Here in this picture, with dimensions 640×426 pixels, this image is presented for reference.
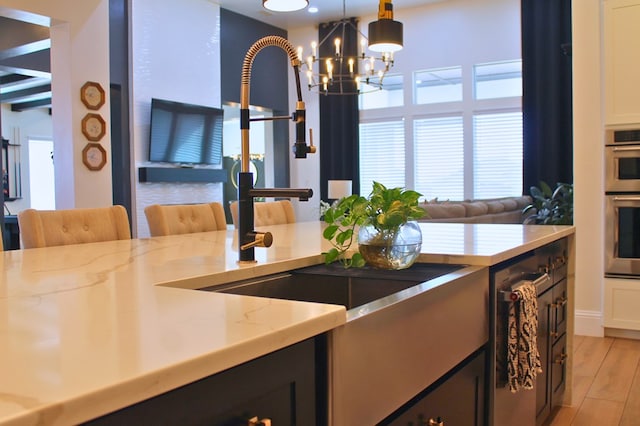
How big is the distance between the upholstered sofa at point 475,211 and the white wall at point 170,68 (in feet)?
10.7

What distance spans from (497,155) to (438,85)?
1339 mm

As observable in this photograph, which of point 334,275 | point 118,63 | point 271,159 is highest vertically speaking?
point 118,63

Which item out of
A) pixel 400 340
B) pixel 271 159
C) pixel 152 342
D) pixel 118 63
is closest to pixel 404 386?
pixel 400 340

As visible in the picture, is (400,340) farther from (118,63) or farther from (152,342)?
(118,63)

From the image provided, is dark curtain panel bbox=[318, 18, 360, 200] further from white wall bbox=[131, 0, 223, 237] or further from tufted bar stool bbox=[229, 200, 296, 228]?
tufted bar stool bbox=[229, 200, 296, 228]

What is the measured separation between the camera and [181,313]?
90cm

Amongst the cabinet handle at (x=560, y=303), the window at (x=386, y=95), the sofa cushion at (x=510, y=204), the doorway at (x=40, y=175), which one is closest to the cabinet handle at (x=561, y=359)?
the cabinet handle at (x=560, y=303)

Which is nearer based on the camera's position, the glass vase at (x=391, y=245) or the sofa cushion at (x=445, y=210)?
the glass vase at (x=391, y=245)

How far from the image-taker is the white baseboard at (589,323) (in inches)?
168

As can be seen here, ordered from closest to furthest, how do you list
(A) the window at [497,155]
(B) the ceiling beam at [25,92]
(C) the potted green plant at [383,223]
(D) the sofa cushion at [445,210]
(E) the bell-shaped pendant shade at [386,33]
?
(C) the potted green plant at [383,223] < (E) the bell-shaped pendant shade at [386,33] < (D) the sofa cushion at [445,210] < (A) the window at [497,155] < (B) the ceiling beam at [25,92]

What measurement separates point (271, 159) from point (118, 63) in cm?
313

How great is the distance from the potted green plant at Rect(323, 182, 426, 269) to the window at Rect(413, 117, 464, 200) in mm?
6547

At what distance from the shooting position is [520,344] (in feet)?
6.03

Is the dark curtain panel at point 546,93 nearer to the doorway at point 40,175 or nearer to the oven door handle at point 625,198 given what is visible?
the oven door handle at point 625,198
